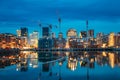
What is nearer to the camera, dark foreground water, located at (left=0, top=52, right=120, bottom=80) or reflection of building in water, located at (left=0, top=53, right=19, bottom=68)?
dark foreground water, located at (left=0, top=52, right=120, bottom=80)

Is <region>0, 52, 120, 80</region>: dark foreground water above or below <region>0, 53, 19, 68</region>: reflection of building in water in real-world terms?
below

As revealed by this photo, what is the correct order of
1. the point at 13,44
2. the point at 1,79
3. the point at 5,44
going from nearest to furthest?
1. the point at 1,79
2. the point at 5,44
3. the point at 13,44

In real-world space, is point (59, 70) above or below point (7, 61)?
below

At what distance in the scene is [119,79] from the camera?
30.1 metres

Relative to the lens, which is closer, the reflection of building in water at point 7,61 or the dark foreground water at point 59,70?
the dark foreground water at point 59,70

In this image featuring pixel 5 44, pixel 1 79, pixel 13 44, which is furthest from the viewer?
pixel 13 44

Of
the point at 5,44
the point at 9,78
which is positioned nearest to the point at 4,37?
the point at 5,44

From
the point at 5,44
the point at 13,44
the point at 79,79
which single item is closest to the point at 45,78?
the point at 79,79

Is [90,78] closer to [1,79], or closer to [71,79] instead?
[71,79]

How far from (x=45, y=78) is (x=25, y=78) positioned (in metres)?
1.78

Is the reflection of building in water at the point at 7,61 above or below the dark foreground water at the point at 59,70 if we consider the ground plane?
above

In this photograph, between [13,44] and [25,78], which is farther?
[13,44]

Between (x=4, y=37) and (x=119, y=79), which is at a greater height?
(x=4, y=37)

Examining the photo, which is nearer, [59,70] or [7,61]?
[59,70]
